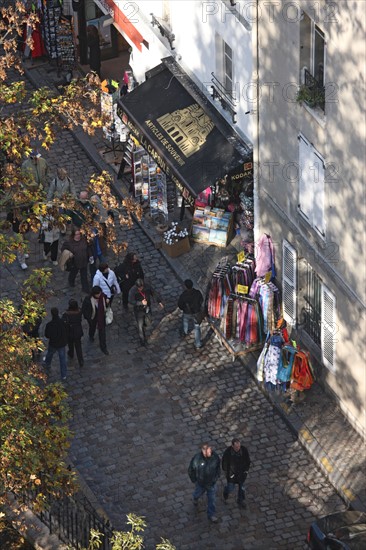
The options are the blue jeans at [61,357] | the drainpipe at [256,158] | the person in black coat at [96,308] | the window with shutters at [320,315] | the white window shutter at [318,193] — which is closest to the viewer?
the white window shutter at [318,193]

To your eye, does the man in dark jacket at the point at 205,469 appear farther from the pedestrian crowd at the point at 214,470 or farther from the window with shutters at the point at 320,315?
the window with shutters at the point at 320,315

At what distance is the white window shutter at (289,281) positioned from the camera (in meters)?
31.1

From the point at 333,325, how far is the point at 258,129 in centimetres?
435

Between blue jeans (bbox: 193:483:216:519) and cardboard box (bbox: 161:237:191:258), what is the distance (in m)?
7.96

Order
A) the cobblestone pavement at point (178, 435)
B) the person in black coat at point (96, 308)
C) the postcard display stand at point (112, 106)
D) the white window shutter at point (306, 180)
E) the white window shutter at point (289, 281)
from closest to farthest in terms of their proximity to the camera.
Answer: the cobblestone pavement at point (178, 435), the white window shutter at point (306, 180), the white window shutter at point (289, 281), the person in black coat at point (96, 308), the postcard display stand at point (112, 106)

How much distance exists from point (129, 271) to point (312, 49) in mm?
6943

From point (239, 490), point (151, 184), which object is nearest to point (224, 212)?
point (151, 184)

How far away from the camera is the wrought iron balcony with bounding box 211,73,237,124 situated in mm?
33500

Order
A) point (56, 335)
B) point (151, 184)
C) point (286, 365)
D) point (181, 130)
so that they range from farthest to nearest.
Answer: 1. point (151, 184)
2. point (181, 130)
3. point (56, 335)
4. point (286, 365)

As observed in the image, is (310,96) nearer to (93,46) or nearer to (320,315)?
(320,315)

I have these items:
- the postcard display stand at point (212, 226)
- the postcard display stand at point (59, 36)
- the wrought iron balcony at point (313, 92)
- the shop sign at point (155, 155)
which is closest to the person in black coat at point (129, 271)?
the shop sign at point (155, 155)

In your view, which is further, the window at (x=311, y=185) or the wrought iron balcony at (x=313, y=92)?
the window at (x=311, y=185)

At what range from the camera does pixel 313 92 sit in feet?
93.1

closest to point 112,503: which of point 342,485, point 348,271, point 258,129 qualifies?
→ point 342,485
